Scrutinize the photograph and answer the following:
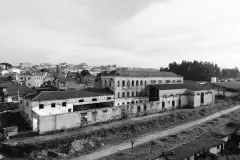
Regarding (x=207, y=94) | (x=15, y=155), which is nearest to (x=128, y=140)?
(x=15, y=155)

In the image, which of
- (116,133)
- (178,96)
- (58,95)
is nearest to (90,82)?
(178,96)

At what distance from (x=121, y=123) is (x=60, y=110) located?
32.7 ft

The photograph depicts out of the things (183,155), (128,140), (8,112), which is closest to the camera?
(183,155)

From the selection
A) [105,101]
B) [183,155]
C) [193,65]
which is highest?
[193,65]

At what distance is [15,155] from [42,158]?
3377 millimetres

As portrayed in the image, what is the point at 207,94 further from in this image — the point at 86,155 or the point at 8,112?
the point at 8,112

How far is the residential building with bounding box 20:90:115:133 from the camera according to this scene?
2520cm

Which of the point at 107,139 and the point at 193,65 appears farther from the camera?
the point at 193,65

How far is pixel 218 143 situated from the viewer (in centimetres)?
1997

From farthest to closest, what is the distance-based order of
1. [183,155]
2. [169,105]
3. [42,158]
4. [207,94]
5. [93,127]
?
[207,94] < [169,105] < [93,127] < [42,158] < [183,155]

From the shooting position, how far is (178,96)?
134ft

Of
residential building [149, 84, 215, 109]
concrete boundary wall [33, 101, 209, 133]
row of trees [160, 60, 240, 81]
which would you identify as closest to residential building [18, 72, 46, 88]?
residential building [149, 84, 215, 109]

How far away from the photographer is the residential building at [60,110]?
2520cm

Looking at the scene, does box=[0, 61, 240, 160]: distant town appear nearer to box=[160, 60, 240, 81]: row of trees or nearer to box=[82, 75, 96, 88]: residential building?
box=[82, 75, 96, 88]: residential building
